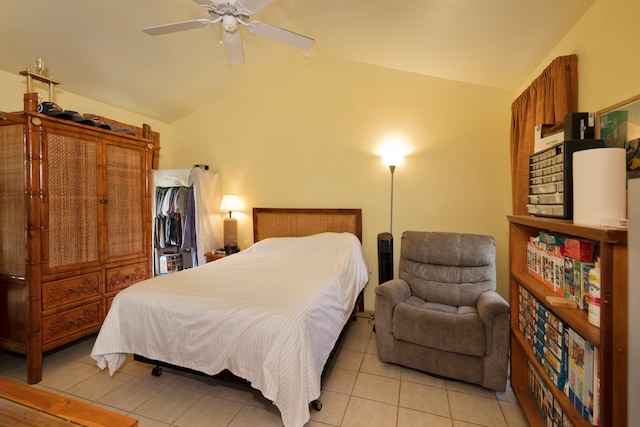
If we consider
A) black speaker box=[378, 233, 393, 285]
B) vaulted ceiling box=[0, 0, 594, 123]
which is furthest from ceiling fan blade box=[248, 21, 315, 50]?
black speaker box=[378, 233, 393, 285]

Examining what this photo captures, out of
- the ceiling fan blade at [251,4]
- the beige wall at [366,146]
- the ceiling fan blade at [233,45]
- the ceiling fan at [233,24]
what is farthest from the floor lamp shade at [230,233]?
the ceiling fan blade at [251,4]

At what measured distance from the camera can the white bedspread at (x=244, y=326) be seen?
1.49 metres

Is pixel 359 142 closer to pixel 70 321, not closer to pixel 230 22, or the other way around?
pixel 230 22

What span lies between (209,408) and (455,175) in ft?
10.3

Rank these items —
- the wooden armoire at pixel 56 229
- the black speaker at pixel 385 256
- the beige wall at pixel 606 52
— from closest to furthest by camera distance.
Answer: the beige wall at pixel 606 52 < the wooden armoire at pixel 56 229 < the black speaker at pixel 385 256

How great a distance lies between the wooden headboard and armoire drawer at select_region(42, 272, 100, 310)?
5.99 ft

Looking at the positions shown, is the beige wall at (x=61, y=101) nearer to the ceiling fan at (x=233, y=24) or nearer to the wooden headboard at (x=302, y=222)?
the ceiling fan at (x=233, y=24)

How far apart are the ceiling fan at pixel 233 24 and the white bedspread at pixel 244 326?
1.80 m

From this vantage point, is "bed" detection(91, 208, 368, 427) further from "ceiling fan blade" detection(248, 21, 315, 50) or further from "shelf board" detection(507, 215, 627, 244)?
"ceiling fan blade" detection(248, 21, 315, 50)

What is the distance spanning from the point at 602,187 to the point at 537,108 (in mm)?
1441

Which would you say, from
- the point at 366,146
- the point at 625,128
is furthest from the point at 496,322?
the point at 366,146

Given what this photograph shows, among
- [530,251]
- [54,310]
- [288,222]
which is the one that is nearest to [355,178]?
[288,222]

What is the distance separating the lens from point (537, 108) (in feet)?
7.22

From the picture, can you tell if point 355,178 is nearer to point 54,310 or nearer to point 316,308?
point 316,308
